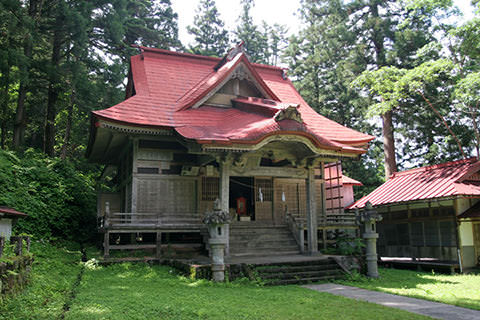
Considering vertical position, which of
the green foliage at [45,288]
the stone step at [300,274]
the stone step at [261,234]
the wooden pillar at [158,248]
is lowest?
the stone step at [300,274]

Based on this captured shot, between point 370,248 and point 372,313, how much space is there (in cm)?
562

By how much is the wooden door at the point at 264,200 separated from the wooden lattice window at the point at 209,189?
2242 mm

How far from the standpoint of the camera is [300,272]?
11938 millimetres

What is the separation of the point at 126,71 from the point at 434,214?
67.2ft

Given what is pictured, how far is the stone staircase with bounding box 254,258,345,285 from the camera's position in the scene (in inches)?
447

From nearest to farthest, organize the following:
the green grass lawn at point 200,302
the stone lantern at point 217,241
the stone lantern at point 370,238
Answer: the green grass lawn at point 200,302 < the stone lantern at point 217,241 < the stone lantern at point 370,238

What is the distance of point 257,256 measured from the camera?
14.0 meters

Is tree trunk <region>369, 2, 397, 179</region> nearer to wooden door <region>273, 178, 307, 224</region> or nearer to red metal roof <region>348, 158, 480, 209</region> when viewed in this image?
red metal roof <region>348, 158, 480, 209</region>

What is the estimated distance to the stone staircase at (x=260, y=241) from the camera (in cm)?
1438

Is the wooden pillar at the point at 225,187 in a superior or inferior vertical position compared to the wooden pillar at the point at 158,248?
superior

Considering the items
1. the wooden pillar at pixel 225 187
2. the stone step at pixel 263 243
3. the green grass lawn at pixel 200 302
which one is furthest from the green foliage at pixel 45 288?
the stone step at pixel 263 243

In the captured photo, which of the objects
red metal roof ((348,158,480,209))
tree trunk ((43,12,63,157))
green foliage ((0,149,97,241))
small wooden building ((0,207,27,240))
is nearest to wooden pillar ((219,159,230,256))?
small wooden building ((0,207,27,240))

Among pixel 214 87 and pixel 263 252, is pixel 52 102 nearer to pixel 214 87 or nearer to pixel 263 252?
pixel 214 87

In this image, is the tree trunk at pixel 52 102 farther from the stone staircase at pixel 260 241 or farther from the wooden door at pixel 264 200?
the stone staircase at pixel 260 241
